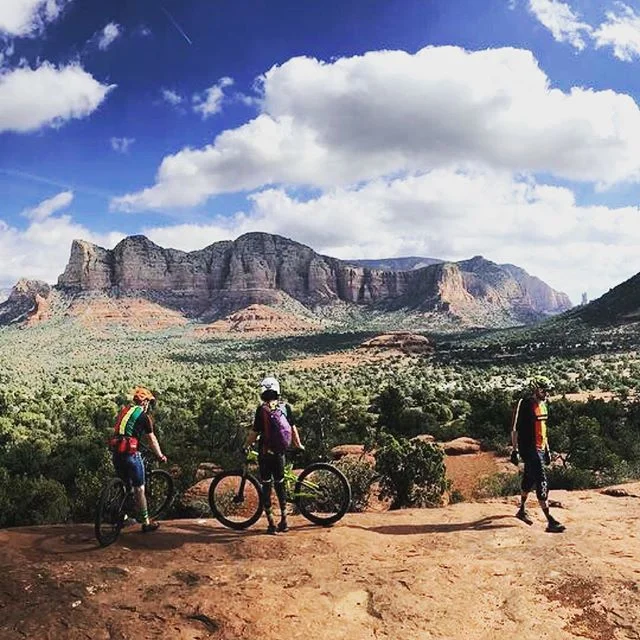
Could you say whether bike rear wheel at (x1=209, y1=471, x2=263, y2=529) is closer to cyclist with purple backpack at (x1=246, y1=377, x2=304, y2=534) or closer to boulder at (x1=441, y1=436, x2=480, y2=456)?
cyclist with purple backpack at (x1=246, y1=377, x2=304, y2=534)

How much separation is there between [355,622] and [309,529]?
2707 millimetres

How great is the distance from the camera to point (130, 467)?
284 inches

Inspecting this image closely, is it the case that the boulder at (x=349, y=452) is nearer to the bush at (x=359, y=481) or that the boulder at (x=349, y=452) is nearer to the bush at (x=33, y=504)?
the bush at (x=359, y=481)

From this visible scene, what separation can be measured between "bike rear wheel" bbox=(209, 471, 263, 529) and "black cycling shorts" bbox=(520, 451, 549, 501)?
142 inches

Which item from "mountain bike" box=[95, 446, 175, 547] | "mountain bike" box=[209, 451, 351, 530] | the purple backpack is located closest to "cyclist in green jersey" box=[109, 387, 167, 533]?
"mountain bike" box=[95, 446, 175, 547]

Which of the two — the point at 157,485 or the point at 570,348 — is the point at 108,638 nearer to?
the point at 157,485

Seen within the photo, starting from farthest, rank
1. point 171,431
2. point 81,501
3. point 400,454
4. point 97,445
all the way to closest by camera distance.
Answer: point 171,431
point 97,445
point 400,454
point 81,501

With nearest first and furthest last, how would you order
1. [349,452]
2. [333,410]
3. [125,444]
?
[125,444]
[349,452]
[333,410]

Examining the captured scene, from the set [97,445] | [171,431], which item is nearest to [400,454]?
[97,445]

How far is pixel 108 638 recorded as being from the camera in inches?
174

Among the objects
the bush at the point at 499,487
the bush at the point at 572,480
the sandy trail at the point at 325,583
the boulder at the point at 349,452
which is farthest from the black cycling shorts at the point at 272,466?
the boulder at the point at 349,452

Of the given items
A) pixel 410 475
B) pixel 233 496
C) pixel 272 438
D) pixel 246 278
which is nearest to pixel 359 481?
pixel 410 475

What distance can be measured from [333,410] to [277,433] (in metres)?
21.2

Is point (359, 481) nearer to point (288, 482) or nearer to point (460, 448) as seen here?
point (288, 482)
